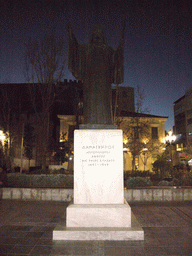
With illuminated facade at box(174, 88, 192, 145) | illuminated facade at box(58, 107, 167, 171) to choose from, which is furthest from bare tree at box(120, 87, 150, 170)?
illuminated facade at box(174, 88, 192, 145)

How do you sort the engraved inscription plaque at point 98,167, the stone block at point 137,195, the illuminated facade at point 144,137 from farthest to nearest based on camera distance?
the illuminated facade at point 144,137
the stone block at point 137,195
the engraved inscription plaque at point 98,167

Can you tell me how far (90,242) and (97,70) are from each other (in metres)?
3.76

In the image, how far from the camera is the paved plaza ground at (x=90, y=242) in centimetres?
337

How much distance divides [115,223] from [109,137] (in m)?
1.71

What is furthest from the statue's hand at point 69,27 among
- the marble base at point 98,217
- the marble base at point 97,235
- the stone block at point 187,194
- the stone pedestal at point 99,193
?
the stone block at point 187,194

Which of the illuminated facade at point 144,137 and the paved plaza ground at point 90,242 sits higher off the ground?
the illuminated facade at point 144,137

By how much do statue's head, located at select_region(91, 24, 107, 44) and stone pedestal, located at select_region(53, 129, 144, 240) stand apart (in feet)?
8.07

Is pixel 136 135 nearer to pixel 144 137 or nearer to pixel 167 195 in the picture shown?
pixel 144 137

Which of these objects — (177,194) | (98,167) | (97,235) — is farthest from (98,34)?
(177,194)

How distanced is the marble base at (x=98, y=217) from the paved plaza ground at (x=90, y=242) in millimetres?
354

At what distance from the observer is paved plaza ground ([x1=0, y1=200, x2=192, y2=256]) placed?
132 inches

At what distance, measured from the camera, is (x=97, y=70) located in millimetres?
5043

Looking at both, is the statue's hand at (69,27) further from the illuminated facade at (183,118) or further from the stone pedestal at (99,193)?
the illuminated facade at (183,118)

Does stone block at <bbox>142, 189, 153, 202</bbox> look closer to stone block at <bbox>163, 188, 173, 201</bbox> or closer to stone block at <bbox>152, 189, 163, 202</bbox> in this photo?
stone block at <bbox>152, 189, 163, 202</bbox>
